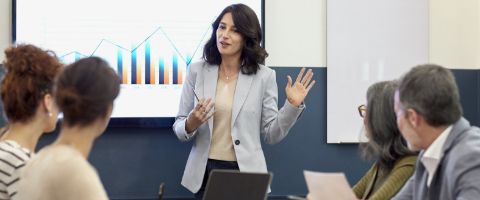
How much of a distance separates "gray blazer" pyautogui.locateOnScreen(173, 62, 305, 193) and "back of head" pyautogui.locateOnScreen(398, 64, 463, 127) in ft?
3.93

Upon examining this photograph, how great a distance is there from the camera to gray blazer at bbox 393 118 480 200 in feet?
6.02

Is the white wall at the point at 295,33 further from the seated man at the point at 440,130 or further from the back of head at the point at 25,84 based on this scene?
the back of head at the point at 25,84

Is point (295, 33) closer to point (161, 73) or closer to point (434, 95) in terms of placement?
point (161, 73)

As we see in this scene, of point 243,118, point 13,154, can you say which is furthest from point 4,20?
point 13,154

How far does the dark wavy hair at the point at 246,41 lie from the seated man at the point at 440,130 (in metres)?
1.27


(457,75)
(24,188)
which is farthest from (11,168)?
(457,75)

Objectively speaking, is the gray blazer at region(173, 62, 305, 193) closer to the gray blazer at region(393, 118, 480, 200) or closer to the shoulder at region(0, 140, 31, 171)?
the gray blazer at region(393, 118, 480, 200)

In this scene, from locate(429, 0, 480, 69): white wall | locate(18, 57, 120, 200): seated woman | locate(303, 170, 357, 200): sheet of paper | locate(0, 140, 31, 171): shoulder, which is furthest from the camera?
locate(429, 0, 480, 69): white wall

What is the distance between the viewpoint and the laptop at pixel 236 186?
81.8 inches

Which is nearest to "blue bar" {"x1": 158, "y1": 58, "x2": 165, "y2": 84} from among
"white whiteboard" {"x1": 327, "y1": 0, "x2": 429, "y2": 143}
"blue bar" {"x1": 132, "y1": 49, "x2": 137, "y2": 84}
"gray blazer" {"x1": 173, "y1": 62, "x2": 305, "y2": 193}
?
"blue bar" {"x1": 132, "y1": 49, "x2": 137, "y2": 84}

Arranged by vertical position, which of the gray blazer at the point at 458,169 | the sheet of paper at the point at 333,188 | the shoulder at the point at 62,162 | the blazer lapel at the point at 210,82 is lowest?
the sheet of paper at the point at 333,188

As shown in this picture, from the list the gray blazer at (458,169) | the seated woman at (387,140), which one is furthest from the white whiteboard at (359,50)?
the gray blazer at (458,169)

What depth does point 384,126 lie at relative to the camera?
2.31m

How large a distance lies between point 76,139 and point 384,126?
121 cm
